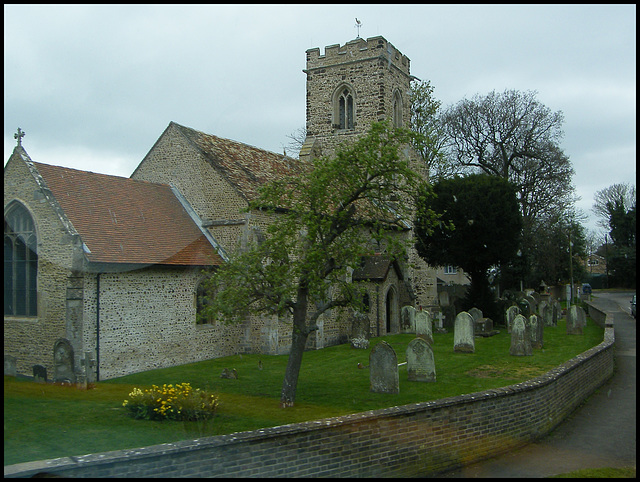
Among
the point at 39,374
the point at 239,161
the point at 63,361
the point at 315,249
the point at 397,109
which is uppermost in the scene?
the point at 397,109

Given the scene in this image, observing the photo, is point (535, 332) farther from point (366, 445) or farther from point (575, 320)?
point (366, 445)

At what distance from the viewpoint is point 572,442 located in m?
9.58

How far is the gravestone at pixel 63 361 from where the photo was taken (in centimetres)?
1382

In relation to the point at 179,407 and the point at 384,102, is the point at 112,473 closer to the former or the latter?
the point at 179,407

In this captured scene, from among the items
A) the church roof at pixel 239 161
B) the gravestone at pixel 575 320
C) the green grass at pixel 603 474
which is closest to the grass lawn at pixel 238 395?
the gravestone at pixel 575 320

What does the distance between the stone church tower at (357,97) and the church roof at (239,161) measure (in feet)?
20.5

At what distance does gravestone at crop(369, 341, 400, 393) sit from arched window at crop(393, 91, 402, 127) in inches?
825

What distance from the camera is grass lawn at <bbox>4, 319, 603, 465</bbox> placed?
9.16m

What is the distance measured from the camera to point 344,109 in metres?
30.5

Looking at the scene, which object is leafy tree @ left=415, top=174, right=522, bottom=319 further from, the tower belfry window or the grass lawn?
the grass lawn


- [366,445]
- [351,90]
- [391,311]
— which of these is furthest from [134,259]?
[351,90]

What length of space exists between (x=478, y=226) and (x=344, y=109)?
10.2 meters

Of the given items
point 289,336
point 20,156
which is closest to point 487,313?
point 289,336

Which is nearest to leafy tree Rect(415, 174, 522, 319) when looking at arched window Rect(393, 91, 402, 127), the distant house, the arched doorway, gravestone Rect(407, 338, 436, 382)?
the arched doorway
